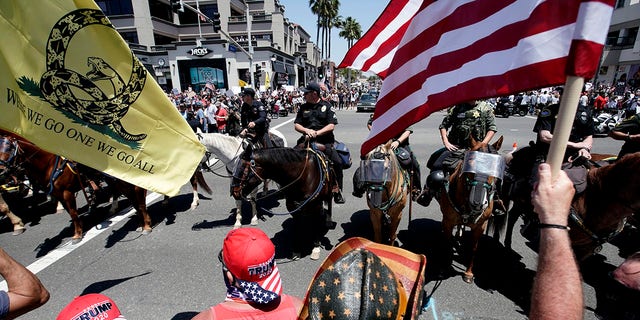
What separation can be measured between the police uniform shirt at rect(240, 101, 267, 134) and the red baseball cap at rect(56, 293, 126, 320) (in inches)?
233

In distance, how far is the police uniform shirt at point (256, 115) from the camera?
742 cm

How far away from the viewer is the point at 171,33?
4219cm

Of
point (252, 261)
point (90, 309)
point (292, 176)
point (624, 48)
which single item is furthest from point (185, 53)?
point (624, 48)

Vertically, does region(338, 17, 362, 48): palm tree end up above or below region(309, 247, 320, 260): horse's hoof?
above

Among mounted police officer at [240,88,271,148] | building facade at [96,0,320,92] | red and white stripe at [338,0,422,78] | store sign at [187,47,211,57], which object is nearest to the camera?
red and white stripe at [338,0,422,78]

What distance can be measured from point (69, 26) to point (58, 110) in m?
0.74

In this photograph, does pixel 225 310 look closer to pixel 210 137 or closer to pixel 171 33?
pixel 210 137

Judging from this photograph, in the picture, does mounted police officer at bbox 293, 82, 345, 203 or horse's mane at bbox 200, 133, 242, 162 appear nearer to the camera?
mounted police officer at bbox 293, 82, 345, 203

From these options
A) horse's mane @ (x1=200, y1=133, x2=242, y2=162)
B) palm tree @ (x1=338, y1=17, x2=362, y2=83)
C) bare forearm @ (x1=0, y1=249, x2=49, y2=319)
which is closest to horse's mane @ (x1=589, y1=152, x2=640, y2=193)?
bare forearm @ (x1=0, y1=249, x2=49, y2=319)

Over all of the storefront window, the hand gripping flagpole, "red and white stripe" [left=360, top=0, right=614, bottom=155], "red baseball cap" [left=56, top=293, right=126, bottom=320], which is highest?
the storefront window

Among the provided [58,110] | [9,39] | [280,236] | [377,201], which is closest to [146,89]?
[58,110]

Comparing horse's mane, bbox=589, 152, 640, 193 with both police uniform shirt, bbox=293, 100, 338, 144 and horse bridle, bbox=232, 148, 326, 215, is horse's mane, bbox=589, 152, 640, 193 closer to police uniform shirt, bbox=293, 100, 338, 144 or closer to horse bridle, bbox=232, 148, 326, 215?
horse bridle, bbox=232, 148, 326, 215

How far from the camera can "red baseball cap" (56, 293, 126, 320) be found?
152cm

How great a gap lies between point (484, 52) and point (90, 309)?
8.91ft
